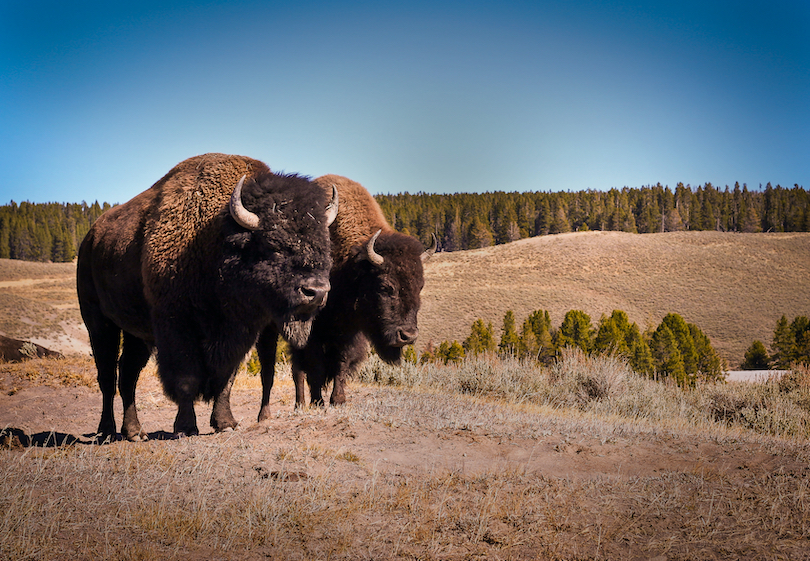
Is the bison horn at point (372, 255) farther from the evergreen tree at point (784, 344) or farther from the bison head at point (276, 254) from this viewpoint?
the evergreen tree at point (784, 344)

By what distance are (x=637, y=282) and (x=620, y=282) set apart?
2.17m

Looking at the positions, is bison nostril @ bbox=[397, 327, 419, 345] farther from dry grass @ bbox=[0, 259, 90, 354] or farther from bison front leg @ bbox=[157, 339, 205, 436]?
dry grass @ bbox=[0, 259, 90, 354]

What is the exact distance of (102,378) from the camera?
6555 millimetres

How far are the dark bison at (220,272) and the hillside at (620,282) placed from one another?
44579mm

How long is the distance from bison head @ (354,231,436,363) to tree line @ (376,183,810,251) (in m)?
A: 97.5

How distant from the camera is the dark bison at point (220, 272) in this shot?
4965mm

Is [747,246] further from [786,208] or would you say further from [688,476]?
[688,476]

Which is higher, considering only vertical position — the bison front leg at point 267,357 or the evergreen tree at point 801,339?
the bison front leg at point 267,357

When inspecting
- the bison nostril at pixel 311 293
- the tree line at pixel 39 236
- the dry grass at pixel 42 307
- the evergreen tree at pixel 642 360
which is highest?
the tree line at pixel 39 236

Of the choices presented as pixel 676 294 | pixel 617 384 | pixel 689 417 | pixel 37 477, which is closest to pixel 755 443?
pixel 689 417

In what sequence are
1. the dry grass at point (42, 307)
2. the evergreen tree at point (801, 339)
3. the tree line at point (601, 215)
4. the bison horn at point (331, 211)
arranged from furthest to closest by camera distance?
1. the tree line at point (601, 215)
2. the evergreen tree at point (801, 339)
3. the dry grass at point (42, 307)
4. the bison horn at point (331, 211)

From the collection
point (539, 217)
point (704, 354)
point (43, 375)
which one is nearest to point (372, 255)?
point (43, 375)

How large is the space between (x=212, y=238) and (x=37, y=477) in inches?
94.5

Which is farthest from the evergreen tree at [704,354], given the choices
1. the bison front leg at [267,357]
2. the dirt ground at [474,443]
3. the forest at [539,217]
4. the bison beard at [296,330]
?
the forest at [539,217]
